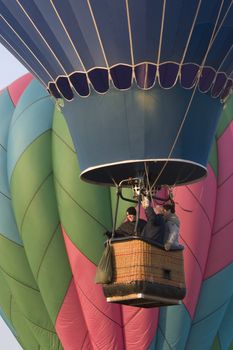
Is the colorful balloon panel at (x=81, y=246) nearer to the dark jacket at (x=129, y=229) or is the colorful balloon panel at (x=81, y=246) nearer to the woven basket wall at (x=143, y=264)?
the dark jacket at (x=129, y=229)

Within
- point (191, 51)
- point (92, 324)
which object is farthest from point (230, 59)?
point (92, 324)

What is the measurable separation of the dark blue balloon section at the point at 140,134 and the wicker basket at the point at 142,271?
0.69 meters

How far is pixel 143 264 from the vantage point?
8648 millimetres

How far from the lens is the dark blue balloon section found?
9.05m

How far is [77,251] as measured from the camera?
1260 cm

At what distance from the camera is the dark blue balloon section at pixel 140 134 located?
905 centimetres

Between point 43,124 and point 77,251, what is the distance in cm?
149

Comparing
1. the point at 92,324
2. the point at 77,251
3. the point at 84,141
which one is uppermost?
the point at 84,141

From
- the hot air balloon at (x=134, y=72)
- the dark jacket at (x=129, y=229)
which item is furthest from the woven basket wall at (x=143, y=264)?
the hot air balloon at (x=134, y=72)

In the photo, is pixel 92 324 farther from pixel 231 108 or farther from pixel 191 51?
pixel 191 51

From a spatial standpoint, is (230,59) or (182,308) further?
(182,308)

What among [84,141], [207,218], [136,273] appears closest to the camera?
[136,273]

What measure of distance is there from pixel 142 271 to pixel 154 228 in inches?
13.5

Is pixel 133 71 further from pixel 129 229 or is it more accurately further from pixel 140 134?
pixel 129 229
